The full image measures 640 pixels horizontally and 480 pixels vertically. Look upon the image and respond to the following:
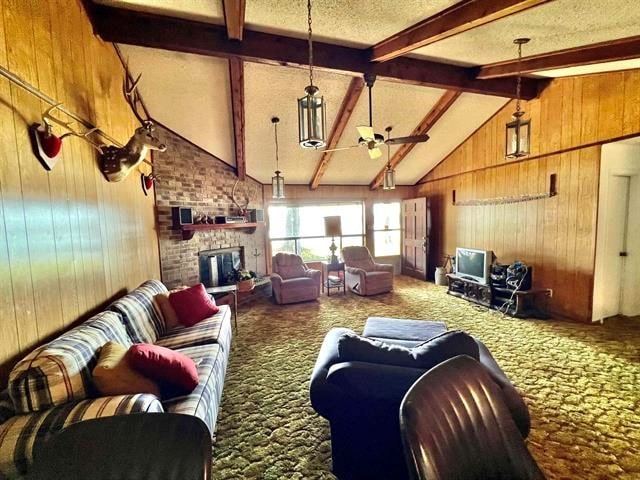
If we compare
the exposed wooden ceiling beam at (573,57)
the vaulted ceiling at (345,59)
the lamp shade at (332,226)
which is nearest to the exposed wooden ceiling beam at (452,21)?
the vaulted ceiling at (345,59)

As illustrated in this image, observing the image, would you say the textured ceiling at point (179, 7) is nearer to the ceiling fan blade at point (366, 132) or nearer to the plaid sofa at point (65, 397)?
the ceiling fan blade at point (366, 132)

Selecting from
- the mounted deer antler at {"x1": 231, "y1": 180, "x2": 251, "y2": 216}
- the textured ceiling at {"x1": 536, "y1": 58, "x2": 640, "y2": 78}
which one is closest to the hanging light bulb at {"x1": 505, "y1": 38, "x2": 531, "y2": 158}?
the textured ceiling at {"x1": 536, "y1": 58, "x2": 640, "y2": 78}

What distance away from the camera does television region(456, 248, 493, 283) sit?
16.2ft

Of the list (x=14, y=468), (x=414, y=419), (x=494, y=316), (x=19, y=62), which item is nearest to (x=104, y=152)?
(x=19, y=62)

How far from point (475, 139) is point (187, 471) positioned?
21.3ft

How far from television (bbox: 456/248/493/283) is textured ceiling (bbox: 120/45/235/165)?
450cm

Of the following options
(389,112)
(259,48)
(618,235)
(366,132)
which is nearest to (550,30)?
(366,132)

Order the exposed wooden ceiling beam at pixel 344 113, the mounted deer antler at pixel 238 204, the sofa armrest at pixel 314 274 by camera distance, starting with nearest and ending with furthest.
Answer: the exposed wooden ceiling beam at pixel 344 113, the sofa armrest at pixel 314 274, the mounted deer antler at pixel 238 204

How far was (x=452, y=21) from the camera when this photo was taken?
253 cm

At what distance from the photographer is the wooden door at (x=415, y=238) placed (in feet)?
23.1

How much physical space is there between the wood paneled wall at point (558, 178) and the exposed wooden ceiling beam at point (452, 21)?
250 cm

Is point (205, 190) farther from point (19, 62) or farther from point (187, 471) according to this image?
point (187, 471)

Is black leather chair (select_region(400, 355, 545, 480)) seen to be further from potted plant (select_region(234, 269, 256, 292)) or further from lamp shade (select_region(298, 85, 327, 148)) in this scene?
potted plant (select_region(234, 269, 256, 292))

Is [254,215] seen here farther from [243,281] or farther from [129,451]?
[129,451]
